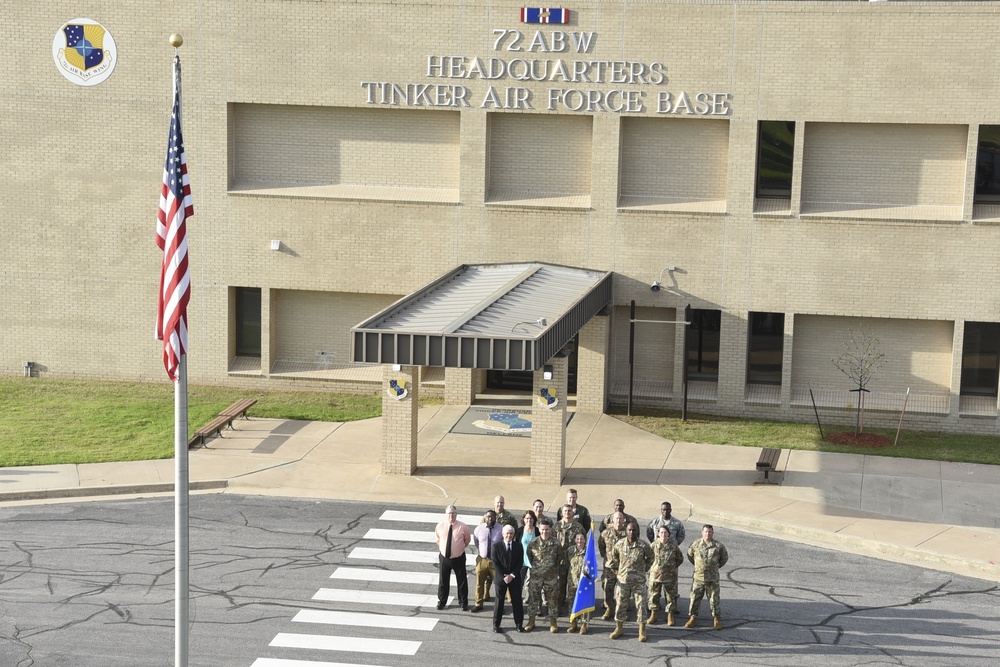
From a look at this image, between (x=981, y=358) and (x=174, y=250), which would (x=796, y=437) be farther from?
(x=174, y=250)

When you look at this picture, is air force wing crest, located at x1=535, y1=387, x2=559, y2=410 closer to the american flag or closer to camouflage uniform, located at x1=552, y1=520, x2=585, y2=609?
camouflage uniform, located at x1=552, y1=520, x2=585, y2=609

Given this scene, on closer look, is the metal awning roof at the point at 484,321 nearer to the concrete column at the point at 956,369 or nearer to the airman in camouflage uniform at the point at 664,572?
the airman in camouflage uniform at the point at 664,572

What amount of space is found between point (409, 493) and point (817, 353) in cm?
1192

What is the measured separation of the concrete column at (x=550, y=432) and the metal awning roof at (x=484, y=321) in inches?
22.8

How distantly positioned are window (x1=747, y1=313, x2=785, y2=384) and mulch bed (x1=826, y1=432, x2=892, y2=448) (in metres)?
2.76

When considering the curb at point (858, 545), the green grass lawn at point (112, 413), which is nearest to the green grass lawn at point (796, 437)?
the curb at point (858, 545)

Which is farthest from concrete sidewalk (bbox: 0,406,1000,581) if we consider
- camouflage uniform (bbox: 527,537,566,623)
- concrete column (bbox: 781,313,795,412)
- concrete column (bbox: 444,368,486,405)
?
camouflage uniform (bbox: 527,537,566,623)

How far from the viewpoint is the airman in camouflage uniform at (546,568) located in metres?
18.0

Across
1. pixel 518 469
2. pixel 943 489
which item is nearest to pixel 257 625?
pixel 518 469

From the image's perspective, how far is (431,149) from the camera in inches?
1256

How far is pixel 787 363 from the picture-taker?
3108cm

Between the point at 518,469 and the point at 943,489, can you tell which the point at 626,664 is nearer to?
the point at 518,469

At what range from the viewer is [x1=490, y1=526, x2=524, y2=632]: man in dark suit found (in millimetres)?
17812

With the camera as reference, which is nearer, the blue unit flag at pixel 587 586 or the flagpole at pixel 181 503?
the flagpole at pixel 181 503
